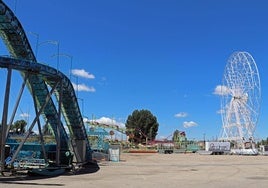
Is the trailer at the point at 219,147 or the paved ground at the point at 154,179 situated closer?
the paved ground at the point at 154,179

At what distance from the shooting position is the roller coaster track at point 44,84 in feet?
88.4

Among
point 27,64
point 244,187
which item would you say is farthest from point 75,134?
point 244,187

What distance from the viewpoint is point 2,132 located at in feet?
83.0

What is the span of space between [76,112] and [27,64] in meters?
11.5

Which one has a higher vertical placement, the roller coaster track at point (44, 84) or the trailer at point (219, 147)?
the roller coaster track at point (44, 84)

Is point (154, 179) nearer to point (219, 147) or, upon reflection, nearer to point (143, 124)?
point (219, 147)

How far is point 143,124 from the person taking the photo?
5591 inches

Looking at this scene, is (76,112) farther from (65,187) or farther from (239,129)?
(239,129)

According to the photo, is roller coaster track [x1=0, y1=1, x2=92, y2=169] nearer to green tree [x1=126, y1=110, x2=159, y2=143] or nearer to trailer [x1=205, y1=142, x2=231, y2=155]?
trailer [x1=205, y1=142, x2=231, y2=155]

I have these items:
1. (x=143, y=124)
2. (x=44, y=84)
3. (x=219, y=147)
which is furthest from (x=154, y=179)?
(x=143, y=124)

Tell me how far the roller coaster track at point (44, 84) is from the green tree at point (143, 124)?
96.6 meters

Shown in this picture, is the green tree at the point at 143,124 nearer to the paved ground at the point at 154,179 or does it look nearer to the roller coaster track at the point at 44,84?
the roller coaster track at the point at 44,84

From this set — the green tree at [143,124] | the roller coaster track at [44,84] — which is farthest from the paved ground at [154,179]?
the green tree at [143,124]

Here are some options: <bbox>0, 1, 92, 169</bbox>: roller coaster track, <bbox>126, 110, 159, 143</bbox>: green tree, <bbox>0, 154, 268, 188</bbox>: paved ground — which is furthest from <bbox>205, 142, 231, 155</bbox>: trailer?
<bbox>0, 154, 268, 188</bbox>: paved ground
